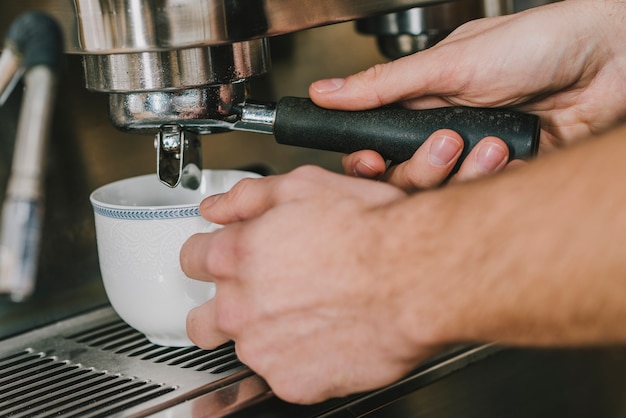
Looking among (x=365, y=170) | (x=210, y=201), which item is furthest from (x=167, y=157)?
(x=365, y=170)

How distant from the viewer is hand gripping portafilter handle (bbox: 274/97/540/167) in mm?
587

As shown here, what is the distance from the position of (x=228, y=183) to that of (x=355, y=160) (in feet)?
0.44

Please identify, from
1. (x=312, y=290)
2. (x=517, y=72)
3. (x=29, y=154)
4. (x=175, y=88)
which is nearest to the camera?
(x=29, y=154)

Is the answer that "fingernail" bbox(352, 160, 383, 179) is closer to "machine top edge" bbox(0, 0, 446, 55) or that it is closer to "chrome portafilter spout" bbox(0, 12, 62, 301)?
"machine top edge" bbox(0, 0, 446, 55)

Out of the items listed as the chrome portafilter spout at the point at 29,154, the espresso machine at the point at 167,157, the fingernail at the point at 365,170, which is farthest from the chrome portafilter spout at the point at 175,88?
the chrome portafilter spout at the point at 29,154

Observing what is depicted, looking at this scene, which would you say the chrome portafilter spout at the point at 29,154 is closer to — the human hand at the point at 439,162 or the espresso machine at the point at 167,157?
the espresso machine at the point at 167,157

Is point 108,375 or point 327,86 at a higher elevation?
point 327,86

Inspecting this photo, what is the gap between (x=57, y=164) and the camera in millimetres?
742

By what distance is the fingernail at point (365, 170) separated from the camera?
0.63 meters

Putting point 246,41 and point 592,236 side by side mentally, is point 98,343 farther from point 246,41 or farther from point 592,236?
point 592,236

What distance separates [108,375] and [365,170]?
0.26 m

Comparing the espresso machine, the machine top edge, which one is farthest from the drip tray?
the machine top edge

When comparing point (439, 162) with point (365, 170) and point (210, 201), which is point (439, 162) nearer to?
point (365, 170)

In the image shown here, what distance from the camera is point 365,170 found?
639mm
